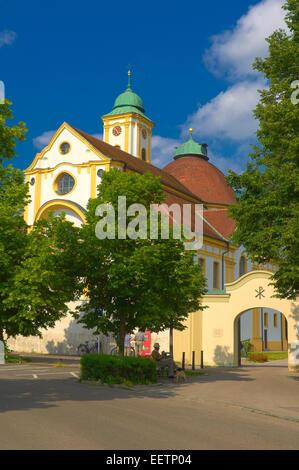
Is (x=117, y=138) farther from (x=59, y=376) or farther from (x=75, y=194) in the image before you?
(x=59, y=376)

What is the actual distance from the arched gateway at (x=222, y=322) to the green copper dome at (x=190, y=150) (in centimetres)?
3795

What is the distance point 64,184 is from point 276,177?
25161mm

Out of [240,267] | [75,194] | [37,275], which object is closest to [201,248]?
[240,267]

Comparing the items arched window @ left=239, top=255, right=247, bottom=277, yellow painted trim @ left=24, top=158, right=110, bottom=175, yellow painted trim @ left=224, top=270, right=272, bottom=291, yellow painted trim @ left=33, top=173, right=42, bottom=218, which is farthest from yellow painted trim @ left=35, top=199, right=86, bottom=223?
arched window @ left=239, top=255, right=247, bottom=277

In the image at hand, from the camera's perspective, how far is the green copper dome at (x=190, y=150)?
64562mm

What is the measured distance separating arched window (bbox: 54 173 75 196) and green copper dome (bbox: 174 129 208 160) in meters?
26.8

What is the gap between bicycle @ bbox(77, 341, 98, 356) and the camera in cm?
3368

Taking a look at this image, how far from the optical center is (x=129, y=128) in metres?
57.1

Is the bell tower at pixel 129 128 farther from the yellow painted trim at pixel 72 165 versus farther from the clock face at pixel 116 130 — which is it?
the yellow painted trim at pixel 72 165

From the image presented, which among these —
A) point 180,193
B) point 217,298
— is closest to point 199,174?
point 180,193

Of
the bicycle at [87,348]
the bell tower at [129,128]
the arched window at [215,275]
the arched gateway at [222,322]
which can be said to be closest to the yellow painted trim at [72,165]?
the bicycle at [87,348]

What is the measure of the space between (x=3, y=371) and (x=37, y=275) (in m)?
11.4

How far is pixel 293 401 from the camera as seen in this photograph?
14539 mm

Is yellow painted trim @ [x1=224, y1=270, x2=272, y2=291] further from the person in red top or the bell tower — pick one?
the bell tower
